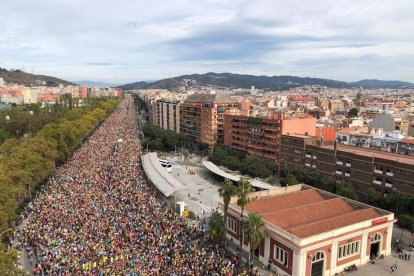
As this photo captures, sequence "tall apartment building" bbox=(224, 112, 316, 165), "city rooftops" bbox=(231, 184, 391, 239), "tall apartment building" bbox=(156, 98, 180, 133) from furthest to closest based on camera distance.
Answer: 1. "tall apartment building" bbox=(156, 98, 180, 133)
2. "tall apartment building" bbox=(224, 112, 316, 165)
3. "city rooftops" bbox=(231, 184, 391, 239)

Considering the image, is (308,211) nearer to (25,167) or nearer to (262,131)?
(262,131)

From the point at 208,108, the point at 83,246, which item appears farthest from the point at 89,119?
the point at 83,246

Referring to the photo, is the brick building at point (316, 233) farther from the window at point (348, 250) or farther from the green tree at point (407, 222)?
the green tree at point (407, 222)

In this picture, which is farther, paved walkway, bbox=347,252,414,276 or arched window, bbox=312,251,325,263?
paved walkway, bbox=347,252,414,276

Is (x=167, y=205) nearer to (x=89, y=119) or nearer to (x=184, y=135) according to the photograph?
(x=184, y=135)

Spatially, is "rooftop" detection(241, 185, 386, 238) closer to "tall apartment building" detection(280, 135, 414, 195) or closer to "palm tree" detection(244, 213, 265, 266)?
"palm tree" detection(244, 213, 265, 266)

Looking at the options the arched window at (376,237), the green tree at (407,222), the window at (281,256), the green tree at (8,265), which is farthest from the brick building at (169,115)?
the green tree at (8,265)

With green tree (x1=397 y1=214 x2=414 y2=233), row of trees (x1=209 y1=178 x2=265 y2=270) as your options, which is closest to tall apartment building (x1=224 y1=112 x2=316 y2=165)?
green tree (x1=397 y1=214 x2=414 y2=233)
